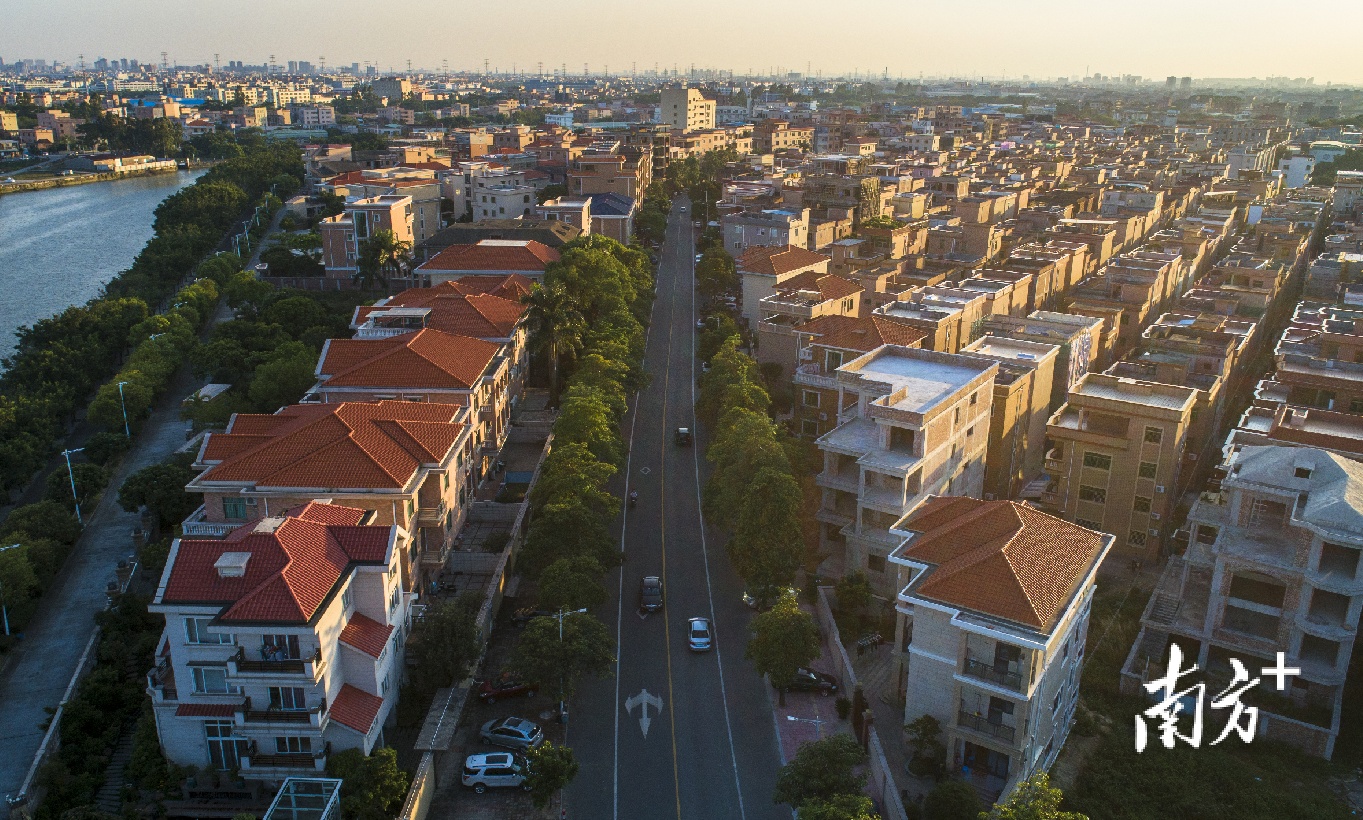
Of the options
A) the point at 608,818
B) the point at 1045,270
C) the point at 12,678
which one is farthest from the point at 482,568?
A: the point at 1045,270

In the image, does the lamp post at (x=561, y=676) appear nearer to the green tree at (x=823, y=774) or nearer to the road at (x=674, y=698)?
the road at (x=674, y=698)

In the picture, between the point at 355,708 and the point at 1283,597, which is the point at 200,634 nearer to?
the point at 355,708

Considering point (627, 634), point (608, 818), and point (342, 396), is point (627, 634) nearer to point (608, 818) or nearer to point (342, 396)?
point (608, 818)

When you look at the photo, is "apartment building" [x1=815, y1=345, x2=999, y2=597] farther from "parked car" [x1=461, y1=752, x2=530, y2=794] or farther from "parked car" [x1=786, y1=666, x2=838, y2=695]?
"parked car" [x1=461, y1=752, x2=530, y2=794]

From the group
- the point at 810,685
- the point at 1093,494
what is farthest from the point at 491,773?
the point at 1093,494

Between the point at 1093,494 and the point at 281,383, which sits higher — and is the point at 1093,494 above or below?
below

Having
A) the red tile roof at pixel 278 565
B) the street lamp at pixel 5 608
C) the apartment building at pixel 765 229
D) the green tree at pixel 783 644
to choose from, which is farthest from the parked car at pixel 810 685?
the apartment building at pixel 765 229
